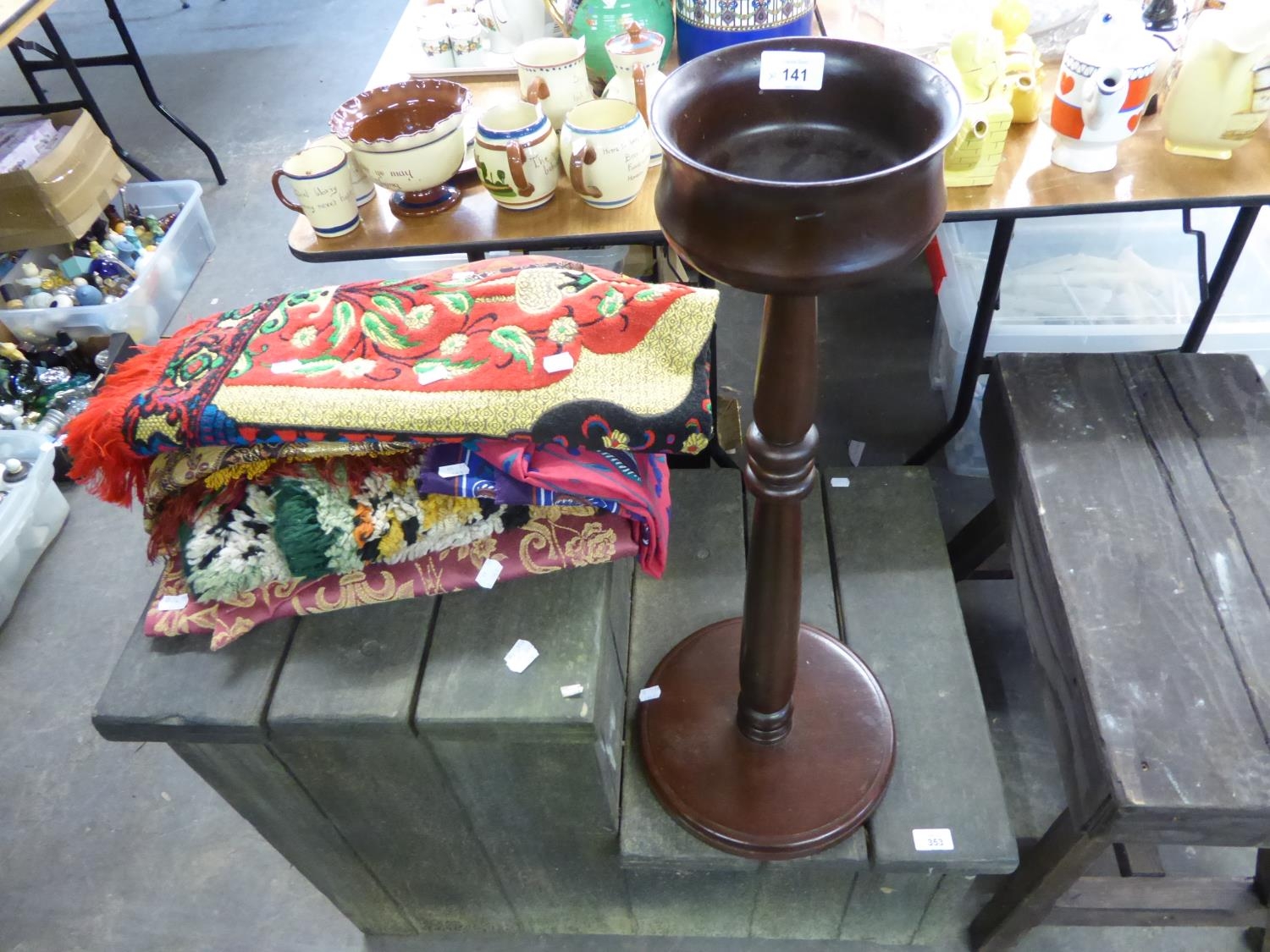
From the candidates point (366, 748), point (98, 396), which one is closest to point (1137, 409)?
point (366, 748)

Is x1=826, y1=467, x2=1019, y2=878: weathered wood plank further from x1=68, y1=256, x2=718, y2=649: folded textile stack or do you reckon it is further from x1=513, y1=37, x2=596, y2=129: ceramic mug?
x1=513, y1=37, x2=596, y2=129: ceramic mug

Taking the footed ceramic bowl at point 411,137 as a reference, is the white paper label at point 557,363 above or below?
below

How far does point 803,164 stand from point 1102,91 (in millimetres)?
661

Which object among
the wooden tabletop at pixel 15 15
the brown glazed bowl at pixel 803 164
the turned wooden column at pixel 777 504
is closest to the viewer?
the brown glazed bowl at pixel 803 164

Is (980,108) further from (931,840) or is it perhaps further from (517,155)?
(931,840)

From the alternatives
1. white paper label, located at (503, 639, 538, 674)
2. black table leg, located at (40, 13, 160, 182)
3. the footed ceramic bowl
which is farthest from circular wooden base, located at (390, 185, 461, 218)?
black table leg, located at (40, 13, 160, 182)

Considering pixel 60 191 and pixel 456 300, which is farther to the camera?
pixel 60 191

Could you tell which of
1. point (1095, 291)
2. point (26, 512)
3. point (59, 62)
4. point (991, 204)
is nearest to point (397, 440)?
point (991, 204)

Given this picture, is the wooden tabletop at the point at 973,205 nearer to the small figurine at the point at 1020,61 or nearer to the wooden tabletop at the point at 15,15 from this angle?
the small figurine at the point at 1020,61

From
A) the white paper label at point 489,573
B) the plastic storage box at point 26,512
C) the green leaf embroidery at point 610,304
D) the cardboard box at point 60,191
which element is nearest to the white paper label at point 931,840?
the white paper label at point 489,573

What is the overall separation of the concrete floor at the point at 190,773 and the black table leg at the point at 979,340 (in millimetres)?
101

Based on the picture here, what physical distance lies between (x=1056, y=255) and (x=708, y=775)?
1.31m

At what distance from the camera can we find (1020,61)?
4.03 ft

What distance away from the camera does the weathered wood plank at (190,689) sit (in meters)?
0.87
